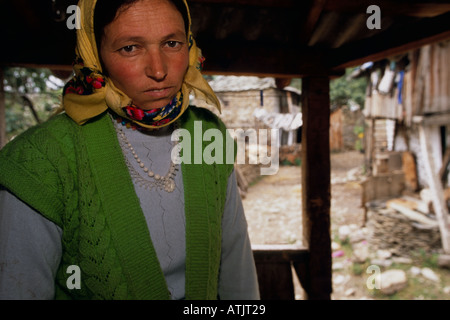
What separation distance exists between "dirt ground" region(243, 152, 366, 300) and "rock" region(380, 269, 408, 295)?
0.43 metres

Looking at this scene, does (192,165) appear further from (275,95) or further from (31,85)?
(275,95)

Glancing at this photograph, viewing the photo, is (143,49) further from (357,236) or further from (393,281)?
(357,236)

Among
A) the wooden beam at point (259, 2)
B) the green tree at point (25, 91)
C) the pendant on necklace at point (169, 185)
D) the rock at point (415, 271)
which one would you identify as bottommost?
the rock at point (415, 271)

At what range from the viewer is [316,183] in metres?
2.75

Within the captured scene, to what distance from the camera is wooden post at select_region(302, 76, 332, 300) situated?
267cm

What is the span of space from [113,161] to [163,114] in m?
0.27

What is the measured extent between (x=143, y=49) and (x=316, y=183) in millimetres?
2098

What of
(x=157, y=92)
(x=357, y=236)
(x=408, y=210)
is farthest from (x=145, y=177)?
(x=408, y=210)

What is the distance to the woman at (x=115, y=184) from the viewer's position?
39.2 inches

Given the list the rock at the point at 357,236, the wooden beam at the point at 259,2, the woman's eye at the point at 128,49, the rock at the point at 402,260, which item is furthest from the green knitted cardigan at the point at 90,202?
the rock at the point at 357,236

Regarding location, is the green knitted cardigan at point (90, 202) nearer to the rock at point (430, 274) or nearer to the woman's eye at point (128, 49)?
the woman's eye at point (128, 49)

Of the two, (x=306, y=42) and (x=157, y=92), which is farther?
(x=306, y=42)

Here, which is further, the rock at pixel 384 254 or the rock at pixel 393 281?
the rock at pixel 384 254

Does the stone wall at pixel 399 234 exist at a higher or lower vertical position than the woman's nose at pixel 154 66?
lower
